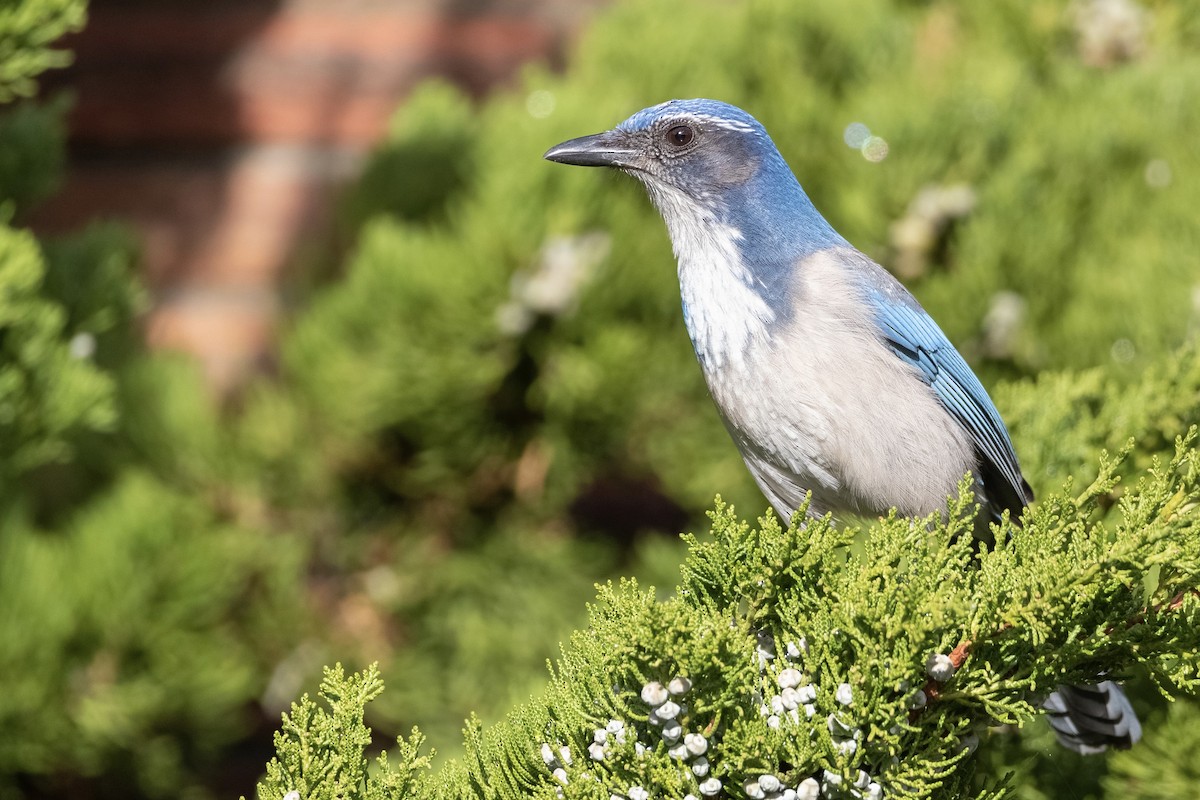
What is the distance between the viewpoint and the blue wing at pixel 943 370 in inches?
71.7

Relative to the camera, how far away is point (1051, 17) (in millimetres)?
3098

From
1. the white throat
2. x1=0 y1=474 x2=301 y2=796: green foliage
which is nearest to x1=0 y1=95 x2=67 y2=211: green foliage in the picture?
x1=0 y1=474 x2=301 y2=796: green foliage

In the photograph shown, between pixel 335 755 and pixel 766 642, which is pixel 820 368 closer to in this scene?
pixel 766 642

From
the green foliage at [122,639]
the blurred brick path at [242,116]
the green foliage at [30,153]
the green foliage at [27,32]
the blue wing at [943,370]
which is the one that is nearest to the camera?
the green foliage at [27,32]

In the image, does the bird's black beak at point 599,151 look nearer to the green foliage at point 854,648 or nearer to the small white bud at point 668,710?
the green foliage at point 854,648

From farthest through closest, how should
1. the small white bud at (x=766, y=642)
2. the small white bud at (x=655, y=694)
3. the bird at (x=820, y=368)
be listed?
the bird at (x=820, y=368) < the small white bud at (x=766, y=642) < the small white bud at (x=655, y=694)

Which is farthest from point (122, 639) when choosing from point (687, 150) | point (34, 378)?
point (687, 150)

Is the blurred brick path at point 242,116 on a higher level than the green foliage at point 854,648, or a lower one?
lower

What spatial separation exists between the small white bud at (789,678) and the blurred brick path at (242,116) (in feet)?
8.74

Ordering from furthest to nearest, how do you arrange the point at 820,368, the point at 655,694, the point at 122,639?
1. the point at 122,639
2. the point at 820,368
3. the point at 655,694

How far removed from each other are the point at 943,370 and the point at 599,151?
2.36 feet

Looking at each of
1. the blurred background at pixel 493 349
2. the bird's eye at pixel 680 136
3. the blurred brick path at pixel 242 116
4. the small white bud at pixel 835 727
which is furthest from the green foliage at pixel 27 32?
the blurred brick path at pixel 242 116

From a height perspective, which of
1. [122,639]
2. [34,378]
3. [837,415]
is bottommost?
[122,639]

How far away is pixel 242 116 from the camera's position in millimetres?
3547
